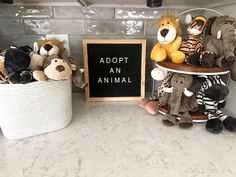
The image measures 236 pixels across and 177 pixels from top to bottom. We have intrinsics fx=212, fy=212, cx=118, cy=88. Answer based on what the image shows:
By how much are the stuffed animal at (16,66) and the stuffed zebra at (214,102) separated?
0.60m

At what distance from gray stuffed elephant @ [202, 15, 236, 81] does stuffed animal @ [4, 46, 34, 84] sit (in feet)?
1.91

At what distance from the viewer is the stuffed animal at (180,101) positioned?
76 cm

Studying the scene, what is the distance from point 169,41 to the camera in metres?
0.81

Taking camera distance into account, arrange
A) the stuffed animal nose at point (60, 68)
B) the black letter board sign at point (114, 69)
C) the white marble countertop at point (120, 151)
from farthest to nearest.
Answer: the black letter board sign at point (114, 69)
the stuffed animal nose at point (60, 68)
the white marble countertop at point (120, 151)

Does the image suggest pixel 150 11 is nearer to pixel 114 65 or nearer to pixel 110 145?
pixel 114 65

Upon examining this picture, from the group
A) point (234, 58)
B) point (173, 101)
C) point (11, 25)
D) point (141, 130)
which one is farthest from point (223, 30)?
point (11, 25)

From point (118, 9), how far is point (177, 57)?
38cm

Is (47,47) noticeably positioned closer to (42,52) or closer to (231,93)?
(42,52)

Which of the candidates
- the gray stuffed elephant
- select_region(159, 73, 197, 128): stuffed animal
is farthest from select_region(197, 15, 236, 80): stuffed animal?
select_region(159, 73, 197, 128): stuffed animal

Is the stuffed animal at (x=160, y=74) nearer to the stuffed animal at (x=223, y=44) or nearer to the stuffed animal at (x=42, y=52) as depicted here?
the stuffed animal at (x=223, y=44)

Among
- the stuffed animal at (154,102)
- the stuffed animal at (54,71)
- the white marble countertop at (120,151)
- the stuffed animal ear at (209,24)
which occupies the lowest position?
the white marble countertop at (120,151)

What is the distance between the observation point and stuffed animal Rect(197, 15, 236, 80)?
70 cm

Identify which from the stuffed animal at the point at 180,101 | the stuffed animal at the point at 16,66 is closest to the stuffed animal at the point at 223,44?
the stuffed animal at the point at 180,101

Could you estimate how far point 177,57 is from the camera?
0.79m
